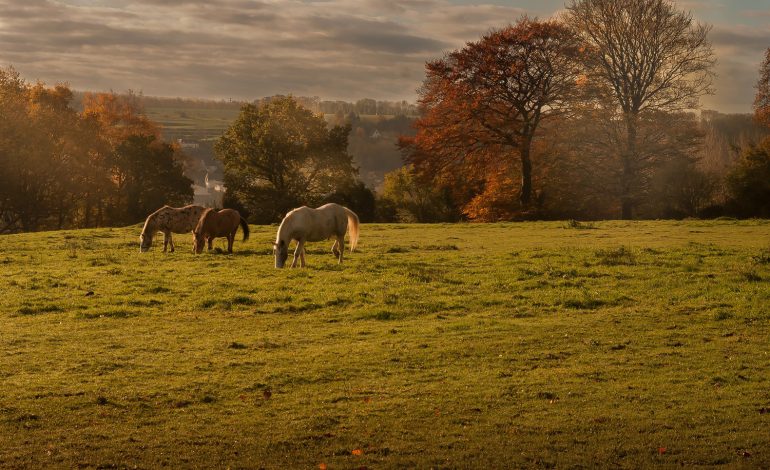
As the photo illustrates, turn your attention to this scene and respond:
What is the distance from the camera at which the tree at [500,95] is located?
49.4 meters

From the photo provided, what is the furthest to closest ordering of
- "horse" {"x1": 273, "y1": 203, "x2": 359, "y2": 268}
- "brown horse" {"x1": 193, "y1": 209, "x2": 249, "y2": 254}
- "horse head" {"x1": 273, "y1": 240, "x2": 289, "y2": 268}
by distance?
"brown horse" {"x1": 193, "y1": 209, "x2": 249, "y2": 254}, "horse" {"x1": 273, "y1": 203, "x2": 359, "y2": 268}, "horse head" {"x1": 273, "y1": 240, "x2": 289, "y2": 268}

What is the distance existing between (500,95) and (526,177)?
501 cm

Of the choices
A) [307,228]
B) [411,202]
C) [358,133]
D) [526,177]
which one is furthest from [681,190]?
[358,133]

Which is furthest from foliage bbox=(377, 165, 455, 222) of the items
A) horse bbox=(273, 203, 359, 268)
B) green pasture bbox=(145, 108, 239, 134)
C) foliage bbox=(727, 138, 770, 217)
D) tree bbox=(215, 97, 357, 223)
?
green pasture bbox=(145, 108, 239, 134)

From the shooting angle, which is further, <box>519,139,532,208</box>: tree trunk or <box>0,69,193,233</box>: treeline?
<box>0,69,193,233</box>: treeline

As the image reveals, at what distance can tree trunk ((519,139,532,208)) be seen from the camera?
164 ft

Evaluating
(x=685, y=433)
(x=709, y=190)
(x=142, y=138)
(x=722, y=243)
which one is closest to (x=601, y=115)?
(x=709, y=190)

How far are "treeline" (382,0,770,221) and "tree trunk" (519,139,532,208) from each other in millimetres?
65

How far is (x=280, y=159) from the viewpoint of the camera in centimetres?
6034

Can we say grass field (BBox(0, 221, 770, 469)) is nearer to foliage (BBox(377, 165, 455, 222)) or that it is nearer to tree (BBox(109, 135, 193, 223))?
foliage (BBox(377, 165, 455, 222))

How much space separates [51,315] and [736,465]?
13114 millimetres

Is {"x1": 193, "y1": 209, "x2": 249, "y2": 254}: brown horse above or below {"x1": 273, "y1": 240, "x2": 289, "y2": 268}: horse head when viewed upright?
above

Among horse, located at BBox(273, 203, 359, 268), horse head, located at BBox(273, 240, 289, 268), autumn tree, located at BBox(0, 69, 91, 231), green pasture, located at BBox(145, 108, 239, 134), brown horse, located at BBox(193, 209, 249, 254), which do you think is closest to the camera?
horse head, located at BBox(273, 240, 289, 268)

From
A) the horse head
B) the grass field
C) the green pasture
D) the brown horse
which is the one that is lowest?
the grass field
